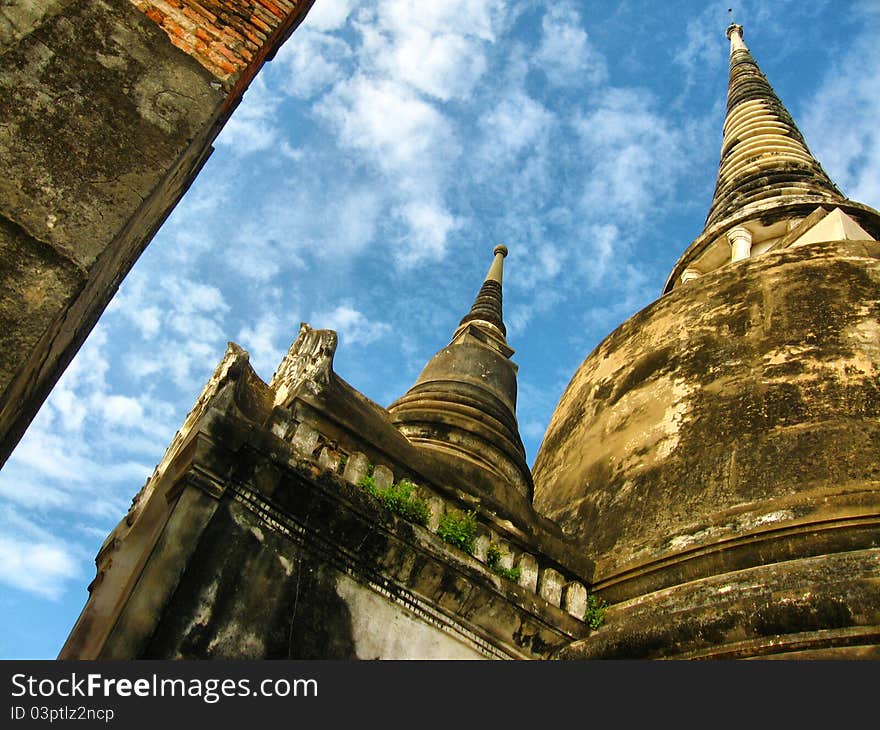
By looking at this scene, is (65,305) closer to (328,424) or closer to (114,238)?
(114,238)

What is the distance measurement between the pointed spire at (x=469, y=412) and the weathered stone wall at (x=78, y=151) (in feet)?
9.45

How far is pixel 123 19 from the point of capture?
297 centimetres

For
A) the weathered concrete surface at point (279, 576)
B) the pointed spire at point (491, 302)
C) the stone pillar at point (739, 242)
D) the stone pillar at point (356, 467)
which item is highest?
the stone pillar at point (739, 242)

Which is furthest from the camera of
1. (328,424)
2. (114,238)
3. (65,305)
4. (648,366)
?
(648,366)

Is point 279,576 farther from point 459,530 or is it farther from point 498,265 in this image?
point 498,265

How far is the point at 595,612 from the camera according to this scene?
16.7 feet

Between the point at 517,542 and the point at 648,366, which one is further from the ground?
the point at 648,366

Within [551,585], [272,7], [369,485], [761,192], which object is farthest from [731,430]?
[761,192]

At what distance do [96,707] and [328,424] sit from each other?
2.06 m

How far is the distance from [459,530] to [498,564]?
310mm

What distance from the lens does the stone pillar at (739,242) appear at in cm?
1068

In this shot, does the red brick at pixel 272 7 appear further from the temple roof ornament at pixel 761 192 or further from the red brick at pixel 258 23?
the temple roof ornament at pixel 761 192

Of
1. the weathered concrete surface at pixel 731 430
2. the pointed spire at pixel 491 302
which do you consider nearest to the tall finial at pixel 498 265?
the pointed spire at pixel 491 302

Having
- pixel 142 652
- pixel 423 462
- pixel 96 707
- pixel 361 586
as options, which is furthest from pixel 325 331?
pixel 96 707
